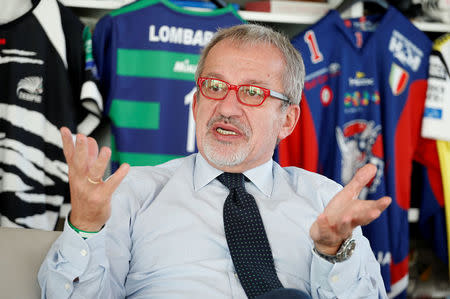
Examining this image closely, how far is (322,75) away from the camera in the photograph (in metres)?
2.03

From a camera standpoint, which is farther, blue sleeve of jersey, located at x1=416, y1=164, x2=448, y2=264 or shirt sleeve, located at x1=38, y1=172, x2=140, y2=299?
blue sleeve of jersey, located at x1=416, y1=164, x2=448, y2=264

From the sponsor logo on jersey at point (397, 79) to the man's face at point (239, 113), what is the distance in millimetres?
899

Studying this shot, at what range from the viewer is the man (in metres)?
0.95

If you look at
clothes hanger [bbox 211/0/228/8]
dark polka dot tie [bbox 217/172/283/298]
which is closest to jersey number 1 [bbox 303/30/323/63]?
clothes hanger [bbox 211/0/228/8]

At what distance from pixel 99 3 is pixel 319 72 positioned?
2.92 feet

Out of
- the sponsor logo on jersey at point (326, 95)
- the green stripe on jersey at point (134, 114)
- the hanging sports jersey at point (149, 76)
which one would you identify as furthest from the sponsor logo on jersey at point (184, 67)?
the sponsor logo on jersey at point (326, 95)

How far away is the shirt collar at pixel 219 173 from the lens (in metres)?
1.31

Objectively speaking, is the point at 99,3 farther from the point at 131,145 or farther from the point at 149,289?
the point at 149,289

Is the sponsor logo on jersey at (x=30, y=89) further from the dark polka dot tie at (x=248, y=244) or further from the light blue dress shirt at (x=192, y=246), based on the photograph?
the dark polka dot tie at (x=248, y=244)

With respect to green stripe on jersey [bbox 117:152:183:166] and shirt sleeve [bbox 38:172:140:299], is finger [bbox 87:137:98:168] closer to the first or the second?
shirt sleeve [bbox 38:172:140:299]

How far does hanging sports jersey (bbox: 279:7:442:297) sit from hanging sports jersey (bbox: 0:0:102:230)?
2.73 feet

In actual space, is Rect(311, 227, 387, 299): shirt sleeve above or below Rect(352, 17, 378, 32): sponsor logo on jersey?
below

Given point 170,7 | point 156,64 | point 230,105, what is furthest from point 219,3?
point 230,105

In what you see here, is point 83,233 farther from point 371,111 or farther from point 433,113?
point 433,113
